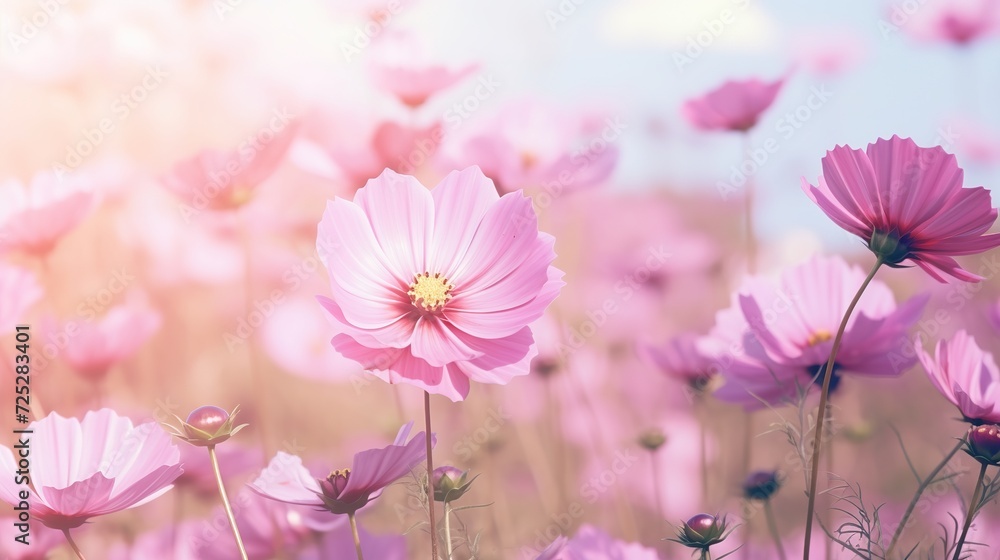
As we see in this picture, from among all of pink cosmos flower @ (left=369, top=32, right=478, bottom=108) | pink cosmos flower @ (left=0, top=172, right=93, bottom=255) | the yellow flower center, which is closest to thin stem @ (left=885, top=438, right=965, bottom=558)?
the yellow flower center

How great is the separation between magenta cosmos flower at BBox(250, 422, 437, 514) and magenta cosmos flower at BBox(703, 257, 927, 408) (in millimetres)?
197

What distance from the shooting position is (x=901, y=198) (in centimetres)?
41

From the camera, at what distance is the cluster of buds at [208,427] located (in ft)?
1.22

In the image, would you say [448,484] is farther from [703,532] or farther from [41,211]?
[41,211]

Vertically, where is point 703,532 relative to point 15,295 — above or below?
below

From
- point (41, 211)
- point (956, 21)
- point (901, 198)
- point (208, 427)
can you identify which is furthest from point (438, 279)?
point (956, 21)

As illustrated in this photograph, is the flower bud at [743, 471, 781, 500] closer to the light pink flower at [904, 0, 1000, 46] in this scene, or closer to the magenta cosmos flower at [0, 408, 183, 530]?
the magenta cosmos flower at [0, 408, 183, 530]

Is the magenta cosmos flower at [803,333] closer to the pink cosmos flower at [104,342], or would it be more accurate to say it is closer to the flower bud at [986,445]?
the flower bud at [986,445]

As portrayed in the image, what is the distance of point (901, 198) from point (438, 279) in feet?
0.74

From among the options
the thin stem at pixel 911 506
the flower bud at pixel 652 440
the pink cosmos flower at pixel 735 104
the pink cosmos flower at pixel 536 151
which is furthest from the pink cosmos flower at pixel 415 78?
the thin stem at pixel 911 506

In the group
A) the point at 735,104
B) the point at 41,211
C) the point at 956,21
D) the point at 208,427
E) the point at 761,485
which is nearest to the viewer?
the point at 208,427

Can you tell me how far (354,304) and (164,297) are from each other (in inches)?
26.9

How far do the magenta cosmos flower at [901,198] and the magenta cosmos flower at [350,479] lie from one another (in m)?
0.22

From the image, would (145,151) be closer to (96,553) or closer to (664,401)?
(96,553)
